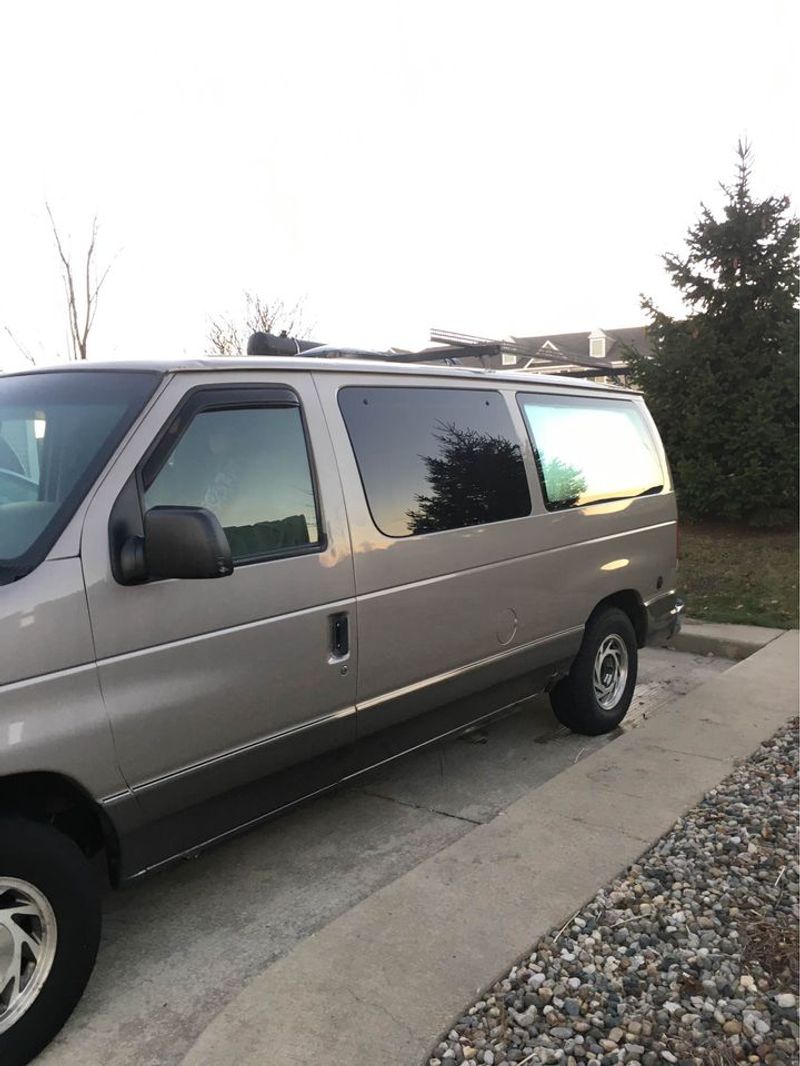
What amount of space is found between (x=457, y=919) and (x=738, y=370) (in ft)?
31.5

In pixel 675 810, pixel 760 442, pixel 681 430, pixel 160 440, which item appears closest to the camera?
pixel 160 440

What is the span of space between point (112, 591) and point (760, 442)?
9673mm

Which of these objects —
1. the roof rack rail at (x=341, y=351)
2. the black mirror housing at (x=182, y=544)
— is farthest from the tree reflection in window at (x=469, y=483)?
the black mirror housing at (x=182, y=544)

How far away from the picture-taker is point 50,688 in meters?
2.24

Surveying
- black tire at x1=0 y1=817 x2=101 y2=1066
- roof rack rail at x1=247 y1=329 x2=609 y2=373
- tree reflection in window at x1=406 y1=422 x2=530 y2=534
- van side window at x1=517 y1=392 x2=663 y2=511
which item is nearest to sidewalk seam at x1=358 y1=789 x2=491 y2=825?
tree reflection in window at x1=406 y1=422 x2=530 y2=534

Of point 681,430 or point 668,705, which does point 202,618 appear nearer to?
point 668,705

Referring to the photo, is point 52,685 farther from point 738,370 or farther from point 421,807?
point 738,370

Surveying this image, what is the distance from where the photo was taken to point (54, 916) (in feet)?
7.47

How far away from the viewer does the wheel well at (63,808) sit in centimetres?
230

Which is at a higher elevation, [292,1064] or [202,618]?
[202,618]

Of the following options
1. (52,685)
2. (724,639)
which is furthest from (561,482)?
→ (724,639)

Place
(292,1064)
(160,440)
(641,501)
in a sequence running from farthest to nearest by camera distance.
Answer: (641,501) → (160,440) → (292,1064)

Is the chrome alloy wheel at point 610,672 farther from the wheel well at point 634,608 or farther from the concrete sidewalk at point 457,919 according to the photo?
the concrete sidewalk at point 457,919

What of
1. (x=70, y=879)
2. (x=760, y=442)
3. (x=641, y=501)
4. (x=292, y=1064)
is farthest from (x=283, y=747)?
(x=760, y=442)
